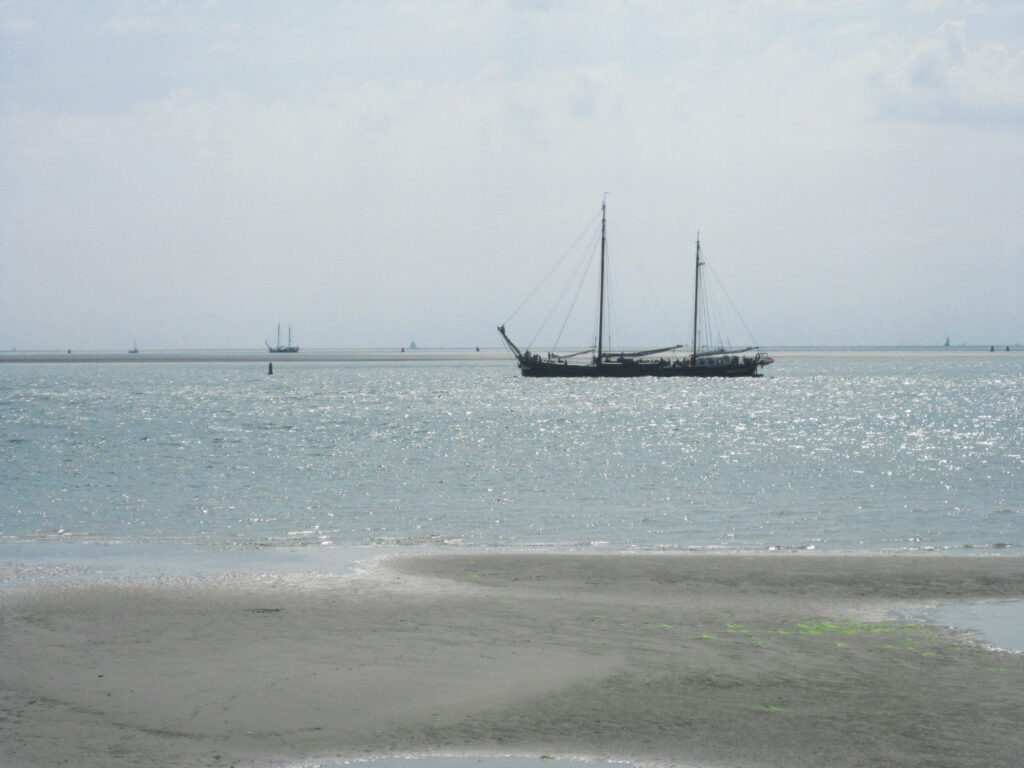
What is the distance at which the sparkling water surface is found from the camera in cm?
2773

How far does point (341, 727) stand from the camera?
11.4m

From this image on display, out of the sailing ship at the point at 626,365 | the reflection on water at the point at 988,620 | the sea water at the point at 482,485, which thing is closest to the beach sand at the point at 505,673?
the reflection on water at the point at 988,620

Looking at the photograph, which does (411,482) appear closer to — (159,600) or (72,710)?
(159,600)

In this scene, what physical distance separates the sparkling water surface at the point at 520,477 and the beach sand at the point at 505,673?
6904 millimetres

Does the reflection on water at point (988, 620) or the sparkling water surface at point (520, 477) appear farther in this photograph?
the sparkling water surface at point (520, 477)

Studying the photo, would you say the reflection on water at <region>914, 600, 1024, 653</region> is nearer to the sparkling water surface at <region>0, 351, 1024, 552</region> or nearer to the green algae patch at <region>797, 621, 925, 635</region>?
the green algae patch at <region>797, 621, 925, 635</region>

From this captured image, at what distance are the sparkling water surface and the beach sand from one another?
6904 mm

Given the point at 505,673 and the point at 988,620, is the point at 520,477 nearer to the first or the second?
the point at 988,620

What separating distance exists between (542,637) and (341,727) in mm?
4437

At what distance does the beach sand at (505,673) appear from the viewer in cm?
1085

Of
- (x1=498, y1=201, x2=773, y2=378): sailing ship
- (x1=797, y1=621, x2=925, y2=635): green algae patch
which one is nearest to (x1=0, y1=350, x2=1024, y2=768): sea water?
(x1=797, y1=621, x2=925, y2=635): green algae patch

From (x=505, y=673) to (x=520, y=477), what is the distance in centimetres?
2782

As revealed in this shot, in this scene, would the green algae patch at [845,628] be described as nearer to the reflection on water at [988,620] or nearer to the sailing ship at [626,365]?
the reflection on water at [988,620]

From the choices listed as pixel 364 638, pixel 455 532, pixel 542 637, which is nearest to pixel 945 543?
pixel 455 532
